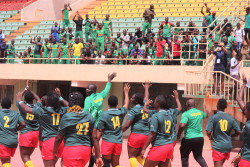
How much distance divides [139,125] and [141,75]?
29.6 feet

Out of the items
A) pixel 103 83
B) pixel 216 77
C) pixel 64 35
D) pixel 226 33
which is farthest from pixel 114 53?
pixel 216 77

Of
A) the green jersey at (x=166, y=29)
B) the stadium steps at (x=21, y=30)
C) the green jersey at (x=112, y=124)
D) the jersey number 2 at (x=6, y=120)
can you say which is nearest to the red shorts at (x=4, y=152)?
the jersey number 2 at (x=6, y=120)

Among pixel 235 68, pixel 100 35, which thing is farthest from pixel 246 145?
pixel 100 35

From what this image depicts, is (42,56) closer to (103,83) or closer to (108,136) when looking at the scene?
(103,83)

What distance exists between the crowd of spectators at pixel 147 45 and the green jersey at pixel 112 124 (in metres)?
7.75

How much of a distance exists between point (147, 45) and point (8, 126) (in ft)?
39.2

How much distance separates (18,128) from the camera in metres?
9.50

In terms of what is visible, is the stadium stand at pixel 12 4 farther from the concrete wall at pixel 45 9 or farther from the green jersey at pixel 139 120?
the green jersey at pixel 139 120

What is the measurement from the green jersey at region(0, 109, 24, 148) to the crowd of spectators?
8.81m

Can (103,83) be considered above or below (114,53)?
below

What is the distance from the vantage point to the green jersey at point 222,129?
31.4 ft

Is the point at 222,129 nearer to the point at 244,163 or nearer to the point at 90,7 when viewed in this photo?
the point at 244,163

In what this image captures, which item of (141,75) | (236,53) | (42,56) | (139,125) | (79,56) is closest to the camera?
(139,125)

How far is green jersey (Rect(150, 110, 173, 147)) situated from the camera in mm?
8570
